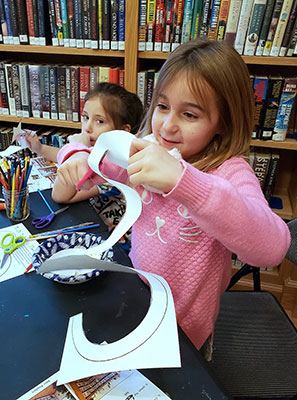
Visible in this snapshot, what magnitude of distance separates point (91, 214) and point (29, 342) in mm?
441

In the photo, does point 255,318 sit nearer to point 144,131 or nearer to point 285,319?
point 285,319

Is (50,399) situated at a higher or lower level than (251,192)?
lower

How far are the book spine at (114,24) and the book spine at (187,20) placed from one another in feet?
0.95

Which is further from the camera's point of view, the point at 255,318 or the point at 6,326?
the point at 255,318

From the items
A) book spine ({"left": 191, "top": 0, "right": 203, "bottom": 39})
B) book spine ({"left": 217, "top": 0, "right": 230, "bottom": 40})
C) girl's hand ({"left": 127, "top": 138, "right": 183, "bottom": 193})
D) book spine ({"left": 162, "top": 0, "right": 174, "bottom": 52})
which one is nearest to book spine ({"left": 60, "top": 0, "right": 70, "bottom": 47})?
book spine ({"left": 162, "top": 0, "right": 174, "bottom": 52})

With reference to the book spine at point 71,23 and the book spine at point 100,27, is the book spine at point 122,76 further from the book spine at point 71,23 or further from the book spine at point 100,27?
the book spine at point 71,23

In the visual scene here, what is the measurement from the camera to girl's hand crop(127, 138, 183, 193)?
51 cm

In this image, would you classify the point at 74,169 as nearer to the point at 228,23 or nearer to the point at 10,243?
the point at 10,243

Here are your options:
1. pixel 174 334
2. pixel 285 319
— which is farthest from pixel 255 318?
pixel 174 334

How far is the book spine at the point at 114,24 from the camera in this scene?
138 cm

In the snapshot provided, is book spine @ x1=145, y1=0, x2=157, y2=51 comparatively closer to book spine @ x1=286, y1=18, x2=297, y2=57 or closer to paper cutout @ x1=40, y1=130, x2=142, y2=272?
book spine @ x1=286, y1=18, x2=297, y2=57

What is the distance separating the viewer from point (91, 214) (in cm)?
93

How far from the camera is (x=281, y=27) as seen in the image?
1295mm

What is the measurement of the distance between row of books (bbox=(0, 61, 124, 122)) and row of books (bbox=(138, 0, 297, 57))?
275mm
